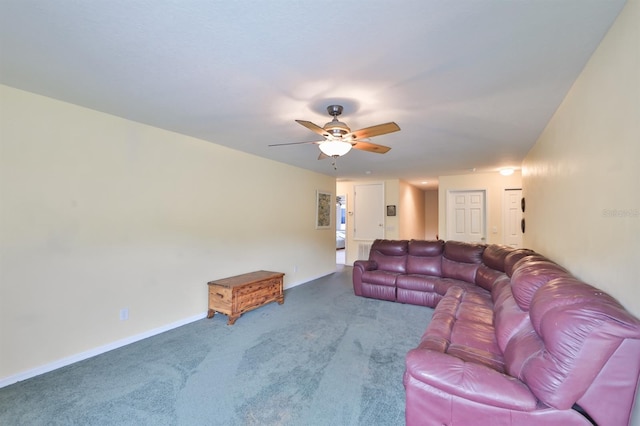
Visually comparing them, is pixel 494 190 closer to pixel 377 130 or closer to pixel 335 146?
pixel 377 130

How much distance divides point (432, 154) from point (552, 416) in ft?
12.0

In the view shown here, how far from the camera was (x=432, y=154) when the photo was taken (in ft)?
14.1

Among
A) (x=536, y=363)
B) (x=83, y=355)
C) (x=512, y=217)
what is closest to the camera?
(x=536, y=363)

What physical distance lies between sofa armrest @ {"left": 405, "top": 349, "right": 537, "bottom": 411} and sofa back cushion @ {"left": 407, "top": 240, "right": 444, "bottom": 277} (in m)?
3.18

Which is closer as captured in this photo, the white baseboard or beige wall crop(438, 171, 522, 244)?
the white baseboard

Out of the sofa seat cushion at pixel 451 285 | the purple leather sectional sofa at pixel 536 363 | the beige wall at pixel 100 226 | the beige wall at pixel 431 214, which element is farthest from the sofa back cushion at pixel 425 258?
the beige wall at pixel 431 214

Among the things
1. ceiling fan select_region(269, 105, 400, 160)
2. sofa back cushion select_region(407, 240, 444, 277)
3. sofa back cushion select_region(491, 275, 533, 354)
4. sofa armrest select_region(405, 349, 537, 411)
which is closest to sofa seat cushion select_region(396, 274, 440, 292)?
sofa back cushion select_region(407, 240, 444, 277)

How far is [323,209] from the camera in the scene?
6.24 meters

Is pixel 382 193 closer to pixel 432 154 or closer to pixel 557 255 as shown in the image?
pixel 432 154

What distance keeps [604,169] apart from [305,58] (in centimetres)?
185

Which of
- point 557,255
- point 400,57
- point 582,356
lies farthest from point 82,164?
point 557,255

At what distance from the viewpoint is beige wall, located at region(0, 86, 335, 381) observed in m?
2.26

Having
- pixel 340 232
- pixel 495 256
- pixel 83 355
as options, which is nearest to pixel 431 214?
pixel 340 232

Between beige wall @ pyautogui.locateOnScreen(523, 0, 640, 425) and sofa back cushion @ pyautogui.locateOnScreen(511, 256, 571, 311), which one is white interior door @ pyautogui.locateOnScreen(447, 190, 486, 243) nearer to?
beige wall @ pyautogui.locateOnScreen(523, 0, 640, 425)
